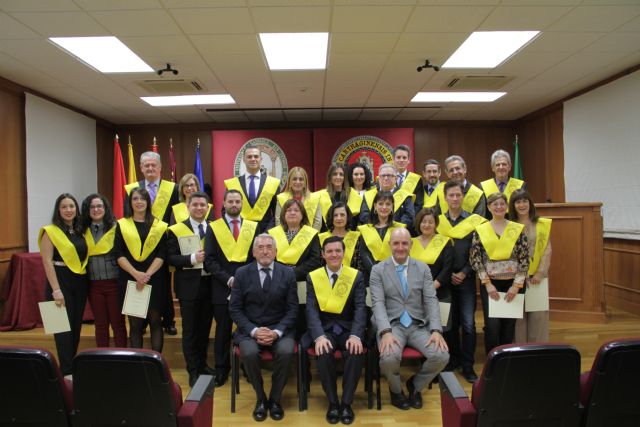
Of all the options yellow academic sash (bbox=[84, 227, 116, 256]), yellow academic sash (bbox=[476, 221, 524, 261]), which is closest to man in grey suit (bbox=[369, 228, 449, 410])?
yellow academic sash (bbox=[476, 221, 524, 261])

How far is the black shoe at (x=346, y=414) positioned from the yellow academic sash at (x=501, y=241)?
4.69ft

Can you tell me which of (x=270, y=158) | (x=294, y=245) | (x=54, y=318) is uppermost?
(x=270, y=158)

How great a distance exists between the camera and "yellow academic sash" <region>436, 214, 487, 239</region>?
3461 millimetres

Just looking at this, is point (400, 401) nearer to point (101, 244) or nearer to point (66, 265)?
point (101, 244)

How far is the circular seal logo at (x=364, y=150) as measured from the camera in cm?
789

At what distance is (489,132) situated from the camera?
8445mm

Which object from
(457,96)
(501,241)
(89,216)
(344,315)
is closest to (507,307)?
(501,241)

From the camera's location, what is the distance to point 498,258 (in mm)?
3242

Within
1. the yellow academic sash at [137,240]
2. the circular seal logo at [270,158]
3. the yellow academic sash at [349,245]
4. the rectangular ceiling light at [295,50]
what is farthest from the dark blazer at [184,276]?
the circular seal logo at [270,158]

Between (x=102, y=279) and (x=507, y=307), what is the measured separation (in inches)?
114

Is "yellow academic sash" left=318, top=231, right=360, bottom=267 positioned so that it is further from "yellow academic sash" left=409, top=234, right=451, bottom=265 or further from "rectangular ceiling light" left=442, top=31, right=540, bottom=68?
"rectangular ceiling light" left=442, top=31, right=540, bottom=68

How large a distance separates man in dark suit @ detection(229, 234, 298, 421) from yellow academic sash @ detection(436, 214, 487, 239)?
4.11 ft

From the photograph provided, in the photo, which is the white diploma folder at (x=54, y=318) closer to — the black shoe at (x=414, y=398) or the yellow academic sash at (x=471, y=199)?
the black shoe at (x=414, y=398)

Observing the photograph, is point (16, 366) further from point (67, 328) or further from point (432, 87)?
point (432, 87)
